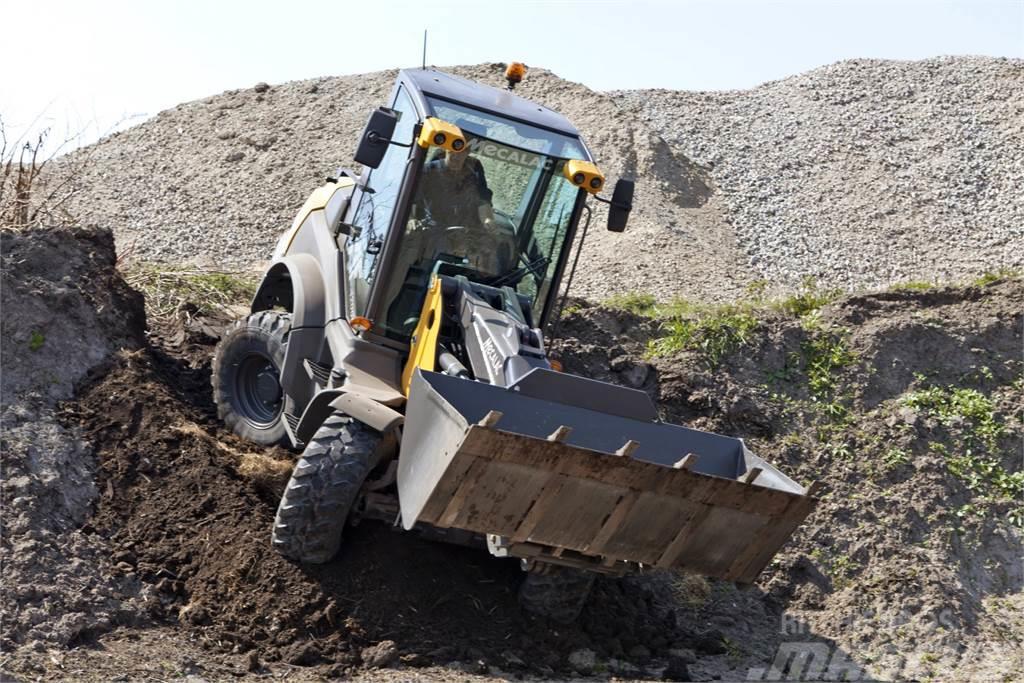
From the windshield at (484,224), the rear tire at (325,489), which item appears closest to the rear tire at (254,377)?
the windshield at (484,224)

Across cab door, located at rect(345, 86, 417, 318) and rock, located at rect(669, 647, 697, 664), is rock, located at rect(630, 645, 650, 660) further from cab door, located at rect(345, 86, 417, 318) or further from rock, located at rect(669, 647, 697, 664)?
cab door, located at rect(345, 86, 417, 318)

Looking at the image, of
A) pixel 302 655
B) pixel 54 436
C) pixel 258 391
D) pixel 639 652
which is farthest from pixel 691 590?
pixel 54 436

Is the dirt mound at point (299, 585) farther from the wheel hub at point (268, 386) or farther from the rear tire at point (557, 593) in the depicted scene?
the wheel hub at point (268, 386)

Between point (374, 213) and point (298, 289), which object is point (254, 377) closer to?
point (298, 289)

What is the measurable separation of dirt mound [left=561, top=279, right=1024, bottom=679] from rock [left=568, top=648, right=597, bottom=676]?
4.05ft

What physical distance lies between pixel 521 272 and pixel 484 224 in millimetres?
375

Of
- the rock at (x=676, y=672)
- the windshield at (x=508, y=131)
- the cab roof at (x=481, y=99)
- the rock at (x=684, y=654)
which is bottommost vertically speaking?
the rock at (x=676, y=672)

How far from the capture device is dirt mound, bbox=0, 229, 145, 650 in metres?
6.81

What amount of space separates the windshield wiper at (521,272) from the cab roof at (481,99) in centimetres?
79

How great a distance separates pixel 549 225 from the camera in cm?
798

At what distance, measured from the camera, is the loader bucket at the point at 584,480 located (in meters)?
6.18

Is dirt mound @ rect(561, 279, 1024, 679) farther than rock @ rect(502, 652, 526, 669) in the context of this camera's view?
Yes

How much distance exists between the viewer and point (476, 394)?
6.57 m

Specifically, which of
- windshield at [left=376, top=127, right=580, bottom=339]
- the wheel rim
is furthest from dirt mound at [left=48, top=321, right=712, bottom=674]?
windshield at [left=376, top=127, right=580, bottom=339]
